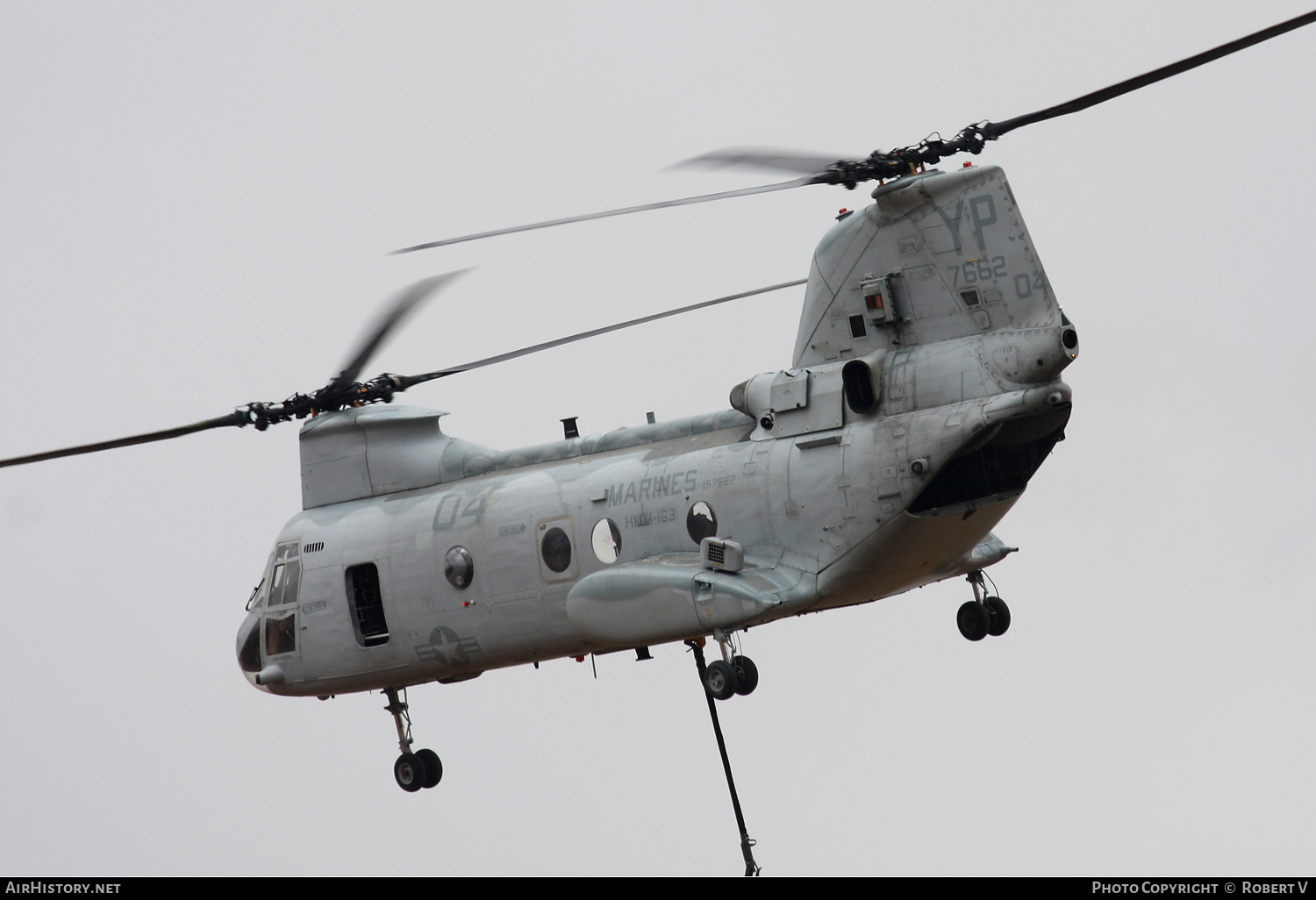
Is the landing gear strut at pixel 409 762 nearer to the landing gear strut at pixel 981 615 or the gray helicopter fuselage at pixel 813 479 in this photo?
the gray helicopter fuselage at pixel 813 479

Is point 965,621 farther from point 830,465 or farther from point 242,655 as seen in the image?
point 242,655

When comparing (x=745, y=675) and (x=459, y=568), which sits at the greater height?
(x=459, y=568)

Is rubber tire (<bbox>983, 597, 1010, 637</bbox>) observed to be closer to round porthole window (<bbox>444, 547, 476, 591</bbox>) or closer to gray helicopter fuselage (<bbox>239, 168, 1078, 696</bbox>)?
gray helicopter fuselage (<bbox>239, 168, 1078, 696</bbox>)

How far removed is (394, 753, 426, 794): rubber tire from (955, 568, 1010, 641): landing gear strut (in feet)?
25.3

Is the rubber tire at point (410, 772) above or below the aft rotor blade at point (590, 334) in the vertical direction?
below

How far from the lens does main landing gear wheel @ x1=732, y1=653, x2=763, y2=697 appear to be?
1792 cm

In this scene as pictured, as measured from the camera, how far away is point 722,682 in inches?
706

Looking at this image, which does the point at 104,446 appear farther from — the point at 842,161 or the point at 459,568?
the point at 842,161

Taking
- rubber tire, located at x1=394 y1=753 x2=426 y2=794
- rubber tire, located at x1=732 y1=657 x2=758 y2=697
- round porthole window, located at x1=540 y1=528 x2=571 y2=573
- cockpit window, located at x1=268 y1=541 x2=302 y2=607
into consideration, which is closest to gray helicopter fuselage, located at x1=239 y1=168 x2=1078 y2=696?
round porthole window, located at x1=540 y1=528 x2=571 y2=573

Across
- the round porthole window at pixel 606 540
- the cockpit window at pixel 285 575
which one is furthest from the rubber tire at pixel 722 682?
the cockpit window at pixel 285 575

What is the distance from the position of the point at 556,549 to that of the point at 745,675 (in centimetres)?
320

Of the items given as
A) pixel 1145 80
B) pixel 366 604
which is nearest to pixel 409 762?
pixel 366 604

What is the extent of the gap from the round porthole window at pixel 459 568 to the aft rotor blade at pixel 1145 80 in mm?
8054

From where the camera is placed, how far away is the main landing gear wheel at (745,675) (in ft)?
58.8
